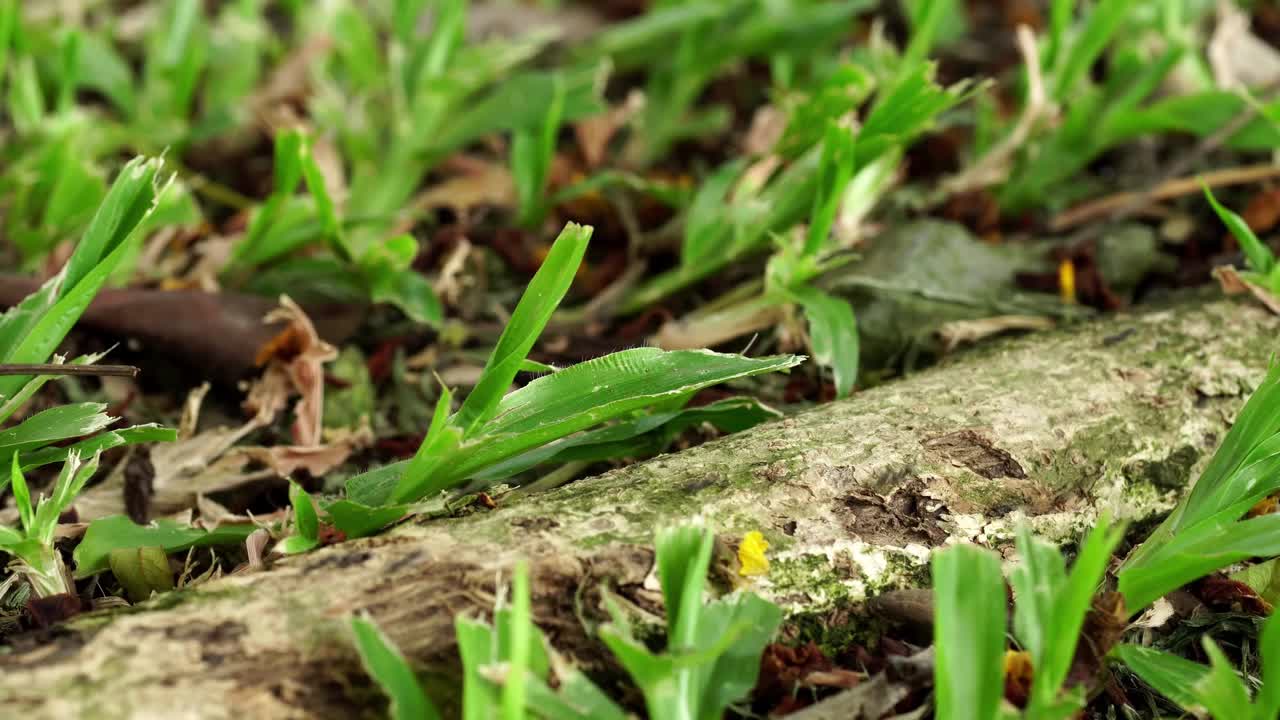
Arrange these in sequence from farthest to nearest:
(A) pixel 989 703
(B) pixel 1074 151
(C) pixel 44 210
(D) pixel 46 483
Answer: (B) pixel 1074 151, (C) pixel 44 210, (D) pixel 46 483, (A) pixel 989 703

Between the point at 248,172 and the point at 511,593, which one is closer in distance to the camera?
the point at 511,593

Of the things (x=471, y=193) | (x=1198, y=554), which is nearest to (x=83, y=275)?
(x=471, y=193)

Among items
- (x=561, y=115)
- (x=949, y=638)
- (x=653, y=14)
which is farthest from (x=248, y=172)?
(x=949, y=638)

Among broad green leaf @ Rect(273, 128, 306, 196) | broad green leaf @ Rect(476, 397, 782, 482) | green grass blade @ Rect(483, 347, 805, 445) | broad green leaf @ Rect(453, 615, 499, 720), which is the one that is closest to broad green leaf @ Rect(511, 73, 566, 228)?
broad green leaf @ Rect(273, 128, 306, 196)

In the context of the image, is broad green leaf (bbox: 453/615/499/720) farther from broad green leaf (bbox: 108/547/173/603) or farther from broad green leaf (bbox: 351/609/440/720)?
broad green leaf (bbox: 108/547/173/603)

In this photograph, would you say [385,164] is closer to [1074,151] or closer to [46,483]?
[46,483]
